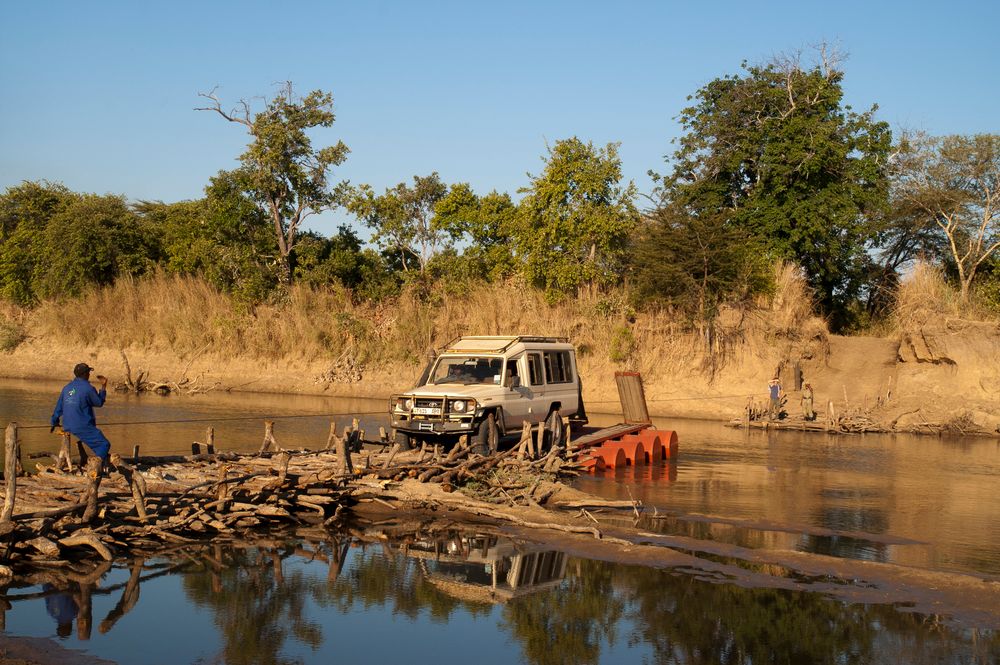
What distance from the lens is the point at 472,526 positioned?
536 inches

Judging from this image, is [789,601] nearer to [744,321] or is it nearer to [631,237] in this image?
[744,321]

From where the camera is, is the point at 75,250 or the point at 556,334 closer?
the point at 556,334

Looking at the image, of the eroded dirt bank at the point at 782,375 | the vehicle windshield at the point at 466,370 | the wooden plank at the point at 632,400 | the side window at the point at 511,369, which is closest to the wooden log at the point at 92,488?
the vehicle windshield at the point at 466,370

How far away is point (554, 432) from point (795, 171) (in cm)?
2252

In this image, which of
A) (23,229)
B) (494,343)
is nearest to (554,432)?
(494,343)

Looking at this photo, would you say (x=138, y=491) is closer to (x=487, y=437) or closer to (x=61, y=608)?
(x=61, y=608)

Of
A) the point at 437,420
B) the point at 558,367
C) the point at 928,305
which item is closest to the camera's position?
the point at 437,420

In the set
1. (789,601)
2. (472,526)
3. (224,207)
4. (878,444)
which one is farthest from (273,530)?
(224,207)

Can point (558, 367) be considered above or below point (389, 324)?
below

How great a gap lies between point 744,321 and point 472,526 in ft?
79.6

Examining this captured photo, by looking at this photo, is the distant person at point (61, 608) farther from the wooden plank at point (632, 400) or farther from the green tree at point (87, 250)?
the green tree at point (87, 250)

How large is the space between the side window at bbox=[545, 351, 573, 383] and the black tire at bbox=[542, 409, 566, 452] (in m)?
0.79

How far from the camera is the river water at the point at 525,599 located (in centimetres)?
855

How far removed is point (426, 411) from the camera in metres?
17.9
